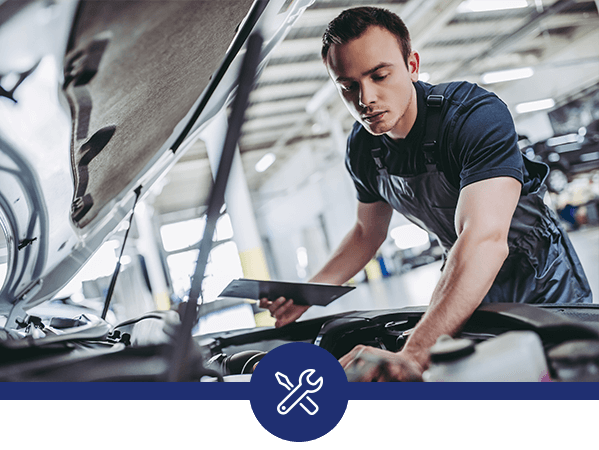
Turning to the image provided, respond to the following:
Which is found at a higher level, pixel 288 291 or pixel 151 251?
pixel 151 251

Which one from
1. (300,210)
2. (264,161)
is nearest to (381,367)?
(264,161)

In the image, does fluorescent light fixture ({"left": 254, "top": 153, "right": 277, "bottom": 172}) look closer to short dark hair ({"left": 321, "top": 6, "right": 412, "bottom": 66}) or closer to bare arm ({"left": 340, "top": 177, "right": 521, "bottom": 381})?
short dark hair ({"left": 321, "top": 6, "right": 412, "bottom": 66})

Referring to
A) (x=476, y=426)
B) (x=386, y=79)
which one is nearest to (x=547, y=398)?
(x=476, y=426)

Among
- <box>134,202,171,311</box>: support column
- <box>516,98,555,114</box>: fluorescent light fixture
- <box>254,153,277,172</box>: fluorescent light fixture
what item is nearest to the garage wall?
<box>254,153,277,172</box>: fluorescent light fixture

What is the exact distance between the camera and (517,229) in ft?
2.04

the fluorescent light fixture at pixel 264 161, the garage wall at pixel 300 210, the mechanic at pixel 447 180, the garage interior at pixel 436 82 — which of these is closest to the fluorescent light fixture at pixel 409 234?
the garage interior at pixel 436 82

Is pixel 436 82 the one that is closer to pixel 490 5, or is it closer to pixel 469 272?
pixel 469 272

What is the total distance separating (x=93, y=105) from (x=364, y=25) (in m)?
0.36

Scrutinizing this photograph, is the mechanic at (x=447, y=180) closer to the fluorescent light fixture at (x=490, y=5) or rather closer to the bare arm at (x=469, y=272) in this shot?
the bare arm at (x=469, y=272)

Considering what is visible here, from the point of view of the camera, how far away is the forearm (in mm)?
513

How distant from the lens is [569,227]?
1.13 m

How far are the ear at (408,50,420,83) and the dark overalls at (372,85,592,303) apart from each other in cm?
4

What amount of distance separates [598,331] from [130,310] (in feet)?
2.29

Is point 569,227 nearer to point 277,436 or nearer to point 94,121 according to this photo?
point 277,436
